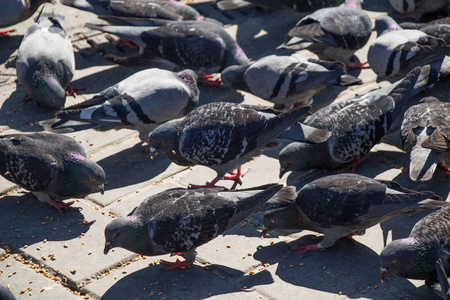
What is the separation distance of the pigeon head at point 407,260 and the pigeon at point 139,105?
3.20 m

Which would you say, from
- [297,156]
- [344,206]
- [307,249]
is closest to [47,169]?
[297,156]

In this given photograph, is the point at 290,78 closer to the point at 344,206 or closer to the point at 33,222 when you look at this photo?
the point at 344,206

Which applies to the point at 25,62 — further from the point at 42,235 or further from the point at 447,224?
the point at 447,224

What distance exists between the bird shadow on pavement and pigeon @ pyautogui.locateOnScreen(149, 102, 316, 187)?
3.95ft

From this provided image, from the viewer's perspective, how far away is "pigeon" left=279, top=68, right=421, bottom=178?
21.0ft

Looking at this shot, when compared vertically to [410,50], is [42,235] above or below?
below

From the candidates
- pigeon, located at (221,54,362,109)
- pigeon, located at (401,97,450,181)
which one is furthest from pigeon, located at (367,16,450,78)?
pigeon, located at (401,97,450,181)

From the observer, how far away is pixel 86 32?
32.8 feet

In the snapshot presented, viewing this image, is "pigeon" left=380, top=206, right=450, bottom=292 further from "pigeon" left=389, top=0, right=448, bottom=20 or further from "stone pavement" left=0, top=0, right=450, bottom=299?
"pigeon" left=389, top=0, right=448, bottom=20

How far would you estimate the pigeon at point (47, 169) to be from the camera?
6.06 m

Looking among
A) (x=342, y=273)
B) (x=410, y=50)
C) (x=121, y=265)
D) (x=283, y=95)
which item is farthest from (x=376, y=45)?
(x=121, y=265)

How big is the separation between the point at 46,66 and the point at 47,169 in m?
2.45

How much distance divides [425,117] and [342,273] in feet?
6.98

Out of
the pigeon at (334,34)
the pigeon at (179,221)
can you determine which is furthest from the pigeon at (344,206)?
the pigeon at (334,34)
